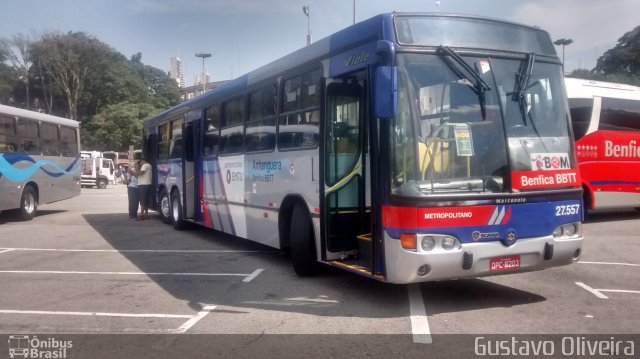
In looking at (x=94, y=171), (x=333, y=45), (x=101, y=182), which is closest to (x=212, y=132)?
(x=333, y=45)

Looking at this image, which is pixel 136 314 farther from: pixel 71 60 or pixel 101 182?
pixel 71 60

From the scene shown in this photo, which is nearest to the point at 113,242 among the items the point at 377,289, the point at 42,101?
the point at 377,289

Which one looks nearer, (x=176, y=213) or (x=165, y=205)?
(x=176, y=213)

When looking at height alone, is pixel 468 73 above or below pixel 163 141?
above

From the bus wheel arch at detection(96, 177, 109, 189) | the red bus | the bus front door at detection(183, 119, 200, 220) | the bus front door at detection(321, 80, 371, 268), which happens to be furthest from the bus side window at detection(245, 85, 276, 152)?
the bus wheel arch at detection(96, 177, 109, 189)

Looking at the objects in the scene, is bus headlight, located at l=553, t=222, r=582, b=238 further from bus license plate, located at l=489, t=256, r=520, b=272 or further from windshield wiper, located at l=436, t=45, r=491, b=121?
windshield wiper, located at l=436, t=45, r=491, b=121

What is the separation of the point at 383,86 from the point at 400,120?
44cm

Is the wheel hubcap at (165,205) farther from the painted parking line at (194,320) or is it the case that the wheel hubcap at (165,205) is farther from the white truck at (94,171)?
the white truck at (94,171)

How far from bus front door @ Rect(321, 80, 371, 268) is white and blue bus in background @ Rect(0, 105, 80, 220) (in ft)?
37.0

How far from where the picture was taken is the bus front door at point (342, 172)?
688 centimetres

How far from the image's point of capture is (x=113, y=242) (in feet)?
39.3

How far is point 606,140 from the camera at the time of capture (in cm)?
1456

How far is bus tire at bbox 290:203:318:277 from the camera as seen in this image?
297 inches

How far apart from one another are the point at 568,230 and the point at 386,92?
2677mm
